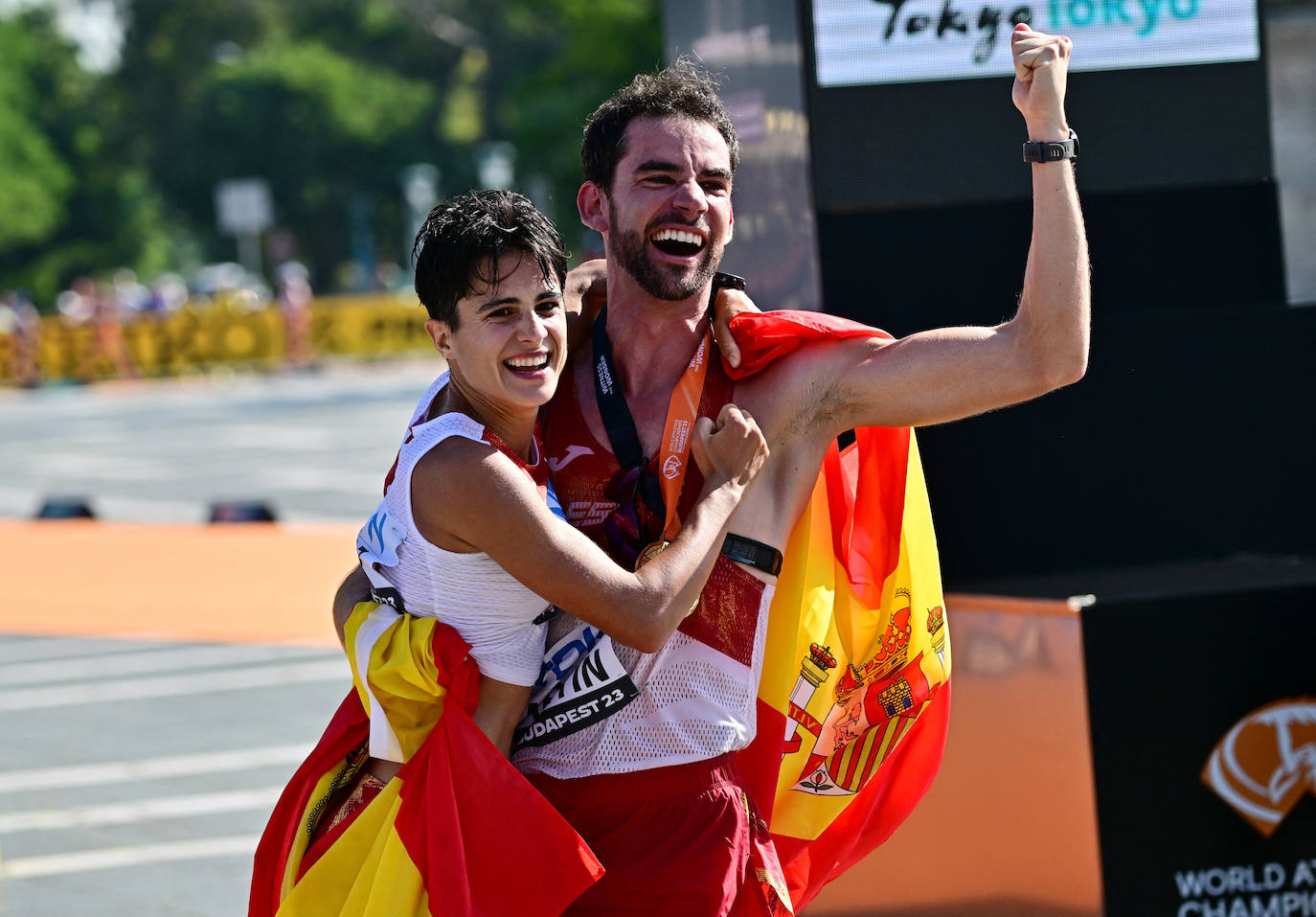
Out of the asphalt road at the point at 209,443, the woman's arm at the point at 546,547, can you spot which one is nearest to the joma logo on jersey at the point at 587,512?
the woman's arm at the point at 546,547

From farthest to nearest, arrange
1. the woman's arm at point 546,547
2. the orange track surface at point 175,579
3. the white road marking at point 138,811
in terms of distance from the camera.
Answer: the orange track surface at point 175,579 < the white road marking at point 138,811 < the woman's arm at point 546,547

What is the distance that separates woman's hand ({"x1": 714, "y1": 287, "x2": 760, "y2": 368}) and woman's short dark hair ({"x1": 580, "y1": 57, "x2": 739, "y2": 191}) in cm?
24

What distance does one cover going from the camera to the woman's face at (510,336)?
119 inches

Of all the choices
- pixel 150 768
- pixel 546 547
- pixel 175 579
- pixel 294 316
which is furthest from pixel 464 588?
pixel 294 316

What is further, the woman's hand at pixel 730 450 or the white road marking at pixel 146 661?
the white road marking at pixel 146 661

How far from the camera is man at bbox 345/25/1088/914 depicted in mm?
3102

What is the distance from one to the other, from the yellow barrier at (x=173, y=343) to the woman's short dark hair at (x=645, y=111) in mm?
29480

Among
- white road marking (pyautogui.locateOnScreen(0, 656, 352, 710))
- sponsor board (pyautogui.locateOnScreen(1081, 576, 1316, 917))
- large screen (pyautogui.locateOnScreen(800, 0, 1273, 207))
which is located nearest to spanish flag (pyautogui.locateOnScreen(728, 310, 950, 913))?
sponsor board (pyautogui.locateOnScreen(1081, 576, 1316, 917))

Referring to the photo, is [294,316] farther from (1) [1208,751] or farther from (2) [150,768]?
(1) [1208,751]

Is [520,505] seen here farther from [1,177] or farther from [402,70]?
[402,70]

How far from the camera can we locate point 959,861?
4.63 m

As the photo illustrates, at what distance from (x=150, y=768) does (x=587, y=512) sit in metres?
5.18

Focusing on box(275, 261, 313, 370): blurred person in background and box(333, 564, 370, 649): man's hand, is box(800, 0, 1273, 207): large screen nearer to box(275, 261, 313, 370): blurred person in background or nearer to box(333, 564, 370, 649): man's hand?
box(333, 564, 370, 649): man's hand

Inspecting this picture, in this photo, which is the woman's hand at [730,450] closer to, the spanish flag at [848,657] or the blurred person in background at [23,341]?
the spanish flag at [848,657]
